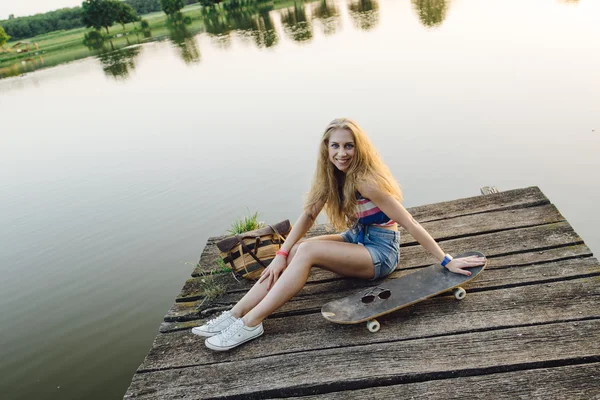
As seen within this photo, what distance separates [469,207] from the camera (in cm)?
443

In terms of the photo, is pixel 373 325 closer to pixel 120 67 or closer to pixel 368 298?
pixel 368 298

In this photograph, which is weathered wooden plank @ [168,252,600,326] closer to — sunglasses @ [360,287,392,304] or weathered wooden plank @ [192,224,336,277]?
sunglasses @ [360,287,392,304]

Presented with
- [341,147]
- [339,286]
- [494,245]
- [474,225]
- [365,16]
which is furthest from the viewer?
[365,16]

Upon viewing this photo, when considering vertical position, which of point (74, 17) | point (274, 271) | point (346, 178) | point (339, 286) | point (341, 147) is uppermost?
point (74, 17)

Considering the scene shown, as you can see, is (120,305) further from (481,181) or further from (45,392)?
(481,181)

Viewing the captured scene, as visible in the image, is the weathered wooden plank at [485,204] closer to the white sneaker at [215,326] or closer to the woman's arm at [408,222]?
the woman's arm at [408,222]

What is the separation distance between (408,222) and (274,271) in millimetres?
1030

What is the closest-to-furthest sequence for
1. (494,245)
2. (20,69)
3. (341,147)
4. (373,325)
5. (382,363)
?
(382,363) → (373,325) → (341,147) → (494,245) → (20,69)

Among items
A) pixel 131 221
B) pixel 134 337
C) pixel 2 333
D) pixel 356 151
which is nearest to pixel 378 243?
pixel 356 151

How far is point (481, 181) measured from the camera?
7020 millimetres

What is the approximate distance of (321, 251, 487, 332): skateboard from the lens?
9.63 feet

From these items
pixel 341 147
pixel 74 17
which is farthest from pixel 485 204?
pixel 74 17

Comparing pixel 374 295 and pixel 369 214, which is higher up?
pixel 369 214

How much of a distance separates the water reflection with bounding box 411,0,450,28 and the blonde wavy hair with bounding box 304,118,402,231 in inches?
723
